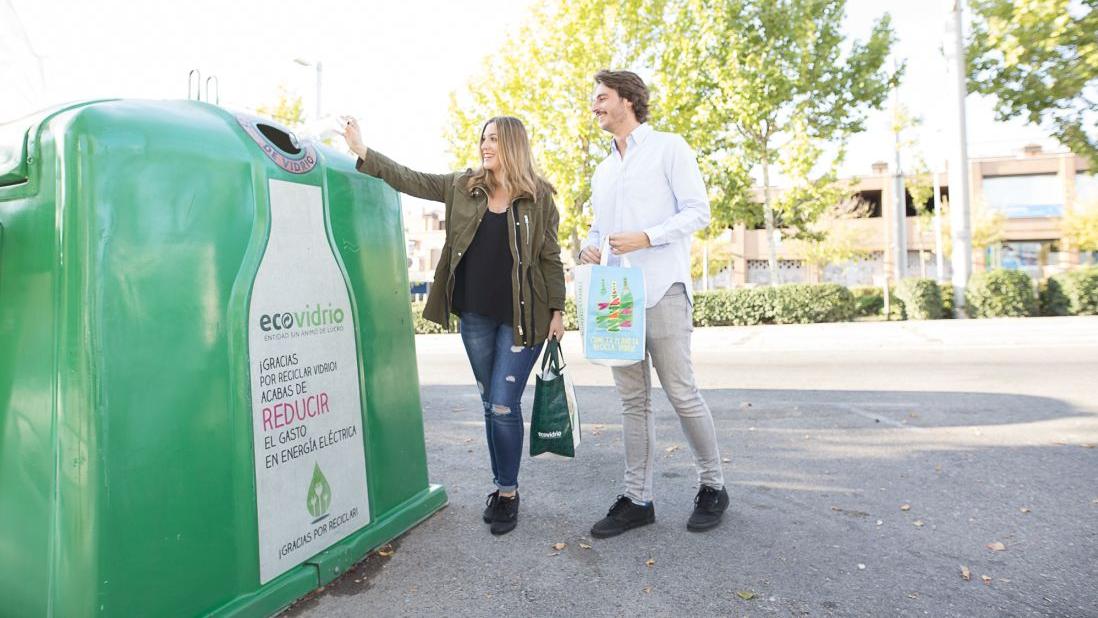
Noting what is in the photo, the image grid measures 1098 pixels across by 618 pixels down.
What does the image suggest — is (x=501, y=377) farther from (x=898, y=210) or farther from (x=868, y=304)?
(x=898, y=210)

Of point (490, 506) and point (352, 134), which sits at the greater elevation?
point (352, 134)

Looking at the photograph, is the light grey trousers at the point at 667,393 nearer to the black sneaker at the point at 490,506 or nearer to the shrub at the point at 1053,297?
the black sneaker at the point at 490,506

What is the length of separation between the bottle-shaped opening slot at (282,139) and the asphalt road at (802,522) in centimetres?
165

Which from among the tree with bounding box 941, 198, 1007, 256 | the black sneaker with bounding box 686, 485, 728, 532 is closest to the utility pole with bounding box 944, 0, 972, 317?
the black sneaker with bounding box 686, 485, 728, 532

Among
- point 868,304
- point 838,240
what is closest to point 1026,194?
point 838,240

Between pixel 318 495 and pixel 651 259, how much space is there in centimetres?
166

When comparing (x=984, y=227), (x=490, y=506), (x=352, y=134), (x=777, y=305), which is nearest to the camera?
(x=352, y=134)

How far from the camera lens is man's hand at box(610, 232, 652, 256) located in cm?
277

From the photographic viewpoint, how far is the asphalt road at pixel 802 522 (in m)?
2.28

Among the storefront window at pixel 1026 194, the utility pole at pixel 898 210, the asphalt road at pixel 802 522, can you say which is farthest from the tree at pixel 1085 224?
the asphalt road at pixel 802 522

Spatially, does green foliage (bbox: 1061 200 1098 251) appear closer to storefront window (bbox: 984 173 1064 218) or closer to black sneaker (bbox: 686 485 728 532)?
storefront window (bbox: 984 173 1064 218)

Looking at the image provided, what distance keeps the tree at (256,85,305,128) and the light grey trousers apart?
23.3 meters

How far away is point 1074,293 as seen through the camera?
1431 centimetres

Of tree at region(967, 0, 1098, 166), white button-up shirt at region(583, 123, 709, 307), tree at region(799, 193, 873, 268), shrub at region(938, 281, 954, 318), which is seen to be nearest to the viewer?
white button-up shirt at region(583, 123, 709, 307)
